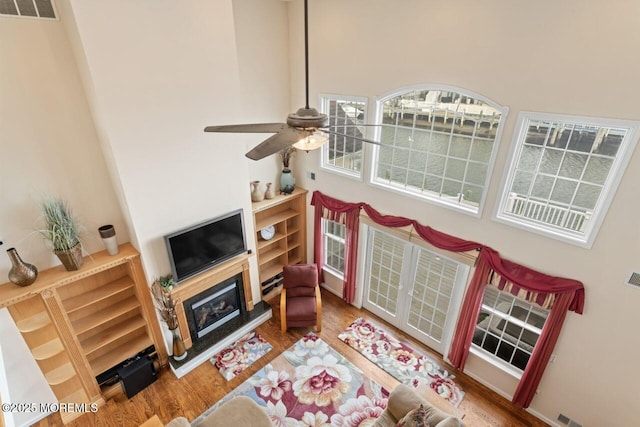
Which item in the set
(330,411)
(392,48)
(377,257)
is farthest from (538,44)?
(330,411)

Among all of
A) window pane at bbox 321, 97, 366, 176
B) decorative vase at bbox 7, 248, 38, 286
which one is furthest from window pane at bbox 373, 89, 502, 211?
decorative vase at bbox 7, 248, 38, 286

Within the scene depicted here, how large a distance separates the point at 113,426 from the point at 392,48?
5587 millimetres

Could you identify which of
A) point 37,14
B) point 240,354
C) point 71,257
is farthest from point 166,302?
point 37,14

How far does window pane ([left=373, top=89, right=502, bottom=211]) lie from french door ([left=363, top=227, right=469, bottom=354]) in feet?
2.88

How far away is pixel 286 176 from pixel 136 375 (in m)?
3.49

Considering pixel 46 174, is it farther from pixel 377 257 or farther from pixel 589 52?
pixel 589 52

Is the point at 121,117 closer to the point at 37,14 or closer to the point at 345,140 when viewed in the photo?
the point at 37,14

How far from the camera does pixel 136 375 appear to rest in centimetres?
406

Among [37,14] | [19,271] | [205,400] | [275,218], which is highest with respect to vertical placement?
[37,14]

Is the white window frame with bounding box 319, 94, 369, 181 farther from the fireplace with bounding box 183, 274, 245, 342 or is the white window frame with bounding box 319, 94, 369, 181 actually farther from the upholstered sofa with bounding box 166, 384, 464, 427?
the upholstered sofa with bounding box 166, 384, 464, 427

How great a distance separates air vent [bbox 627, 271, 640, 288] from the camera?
2877mm

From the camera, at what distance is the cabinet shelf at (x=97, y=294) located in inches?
147

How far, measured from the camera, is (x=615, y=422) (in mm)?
3371

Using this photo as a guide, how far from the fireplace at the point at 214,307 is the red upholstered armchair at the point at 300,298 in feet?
2.42
